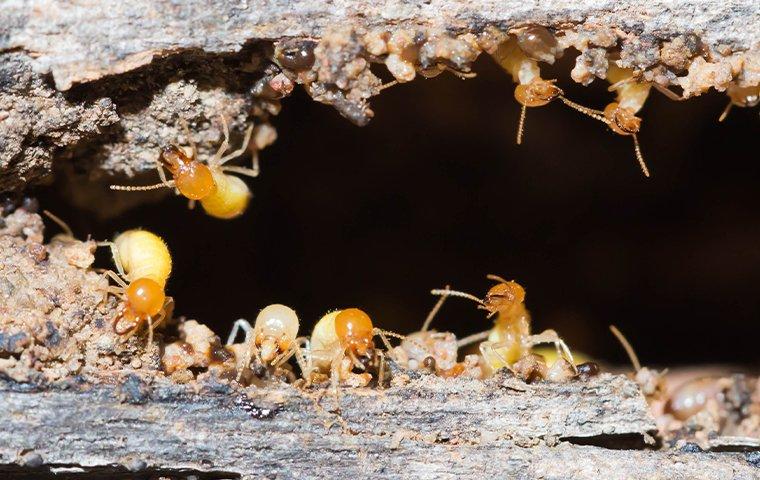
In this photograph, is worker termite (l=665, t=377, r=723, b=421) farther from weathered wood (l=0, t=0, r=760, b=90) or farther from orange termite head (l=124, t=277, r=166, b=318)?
orange termite head (l=124, t=277, r=166, b=318)

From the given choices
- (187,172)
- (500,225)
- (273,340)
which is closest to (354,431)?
(273,340)

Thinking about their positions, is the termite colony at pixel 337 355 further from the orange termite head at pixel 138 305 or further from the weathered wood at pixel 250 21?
the weathered wood at pixel 250 21

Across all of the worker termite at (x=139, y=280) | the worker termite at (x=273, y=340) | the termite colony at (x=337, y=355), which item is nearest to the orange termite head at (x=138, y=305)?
the worker termite at (x=139, y=280)

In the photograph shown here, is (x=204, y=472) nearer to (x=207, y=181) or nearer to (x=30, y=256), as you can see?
(x=30, y=256)

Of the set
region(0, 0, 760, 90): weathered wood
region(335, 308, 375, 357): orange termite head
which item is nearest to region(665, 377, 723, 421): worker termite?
region(335, 308, 375, 357): orange termite head

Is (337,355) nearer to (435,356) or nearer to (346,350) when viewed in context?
(346,350)

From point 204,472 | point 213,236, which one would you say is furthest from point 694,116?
point 204,472
